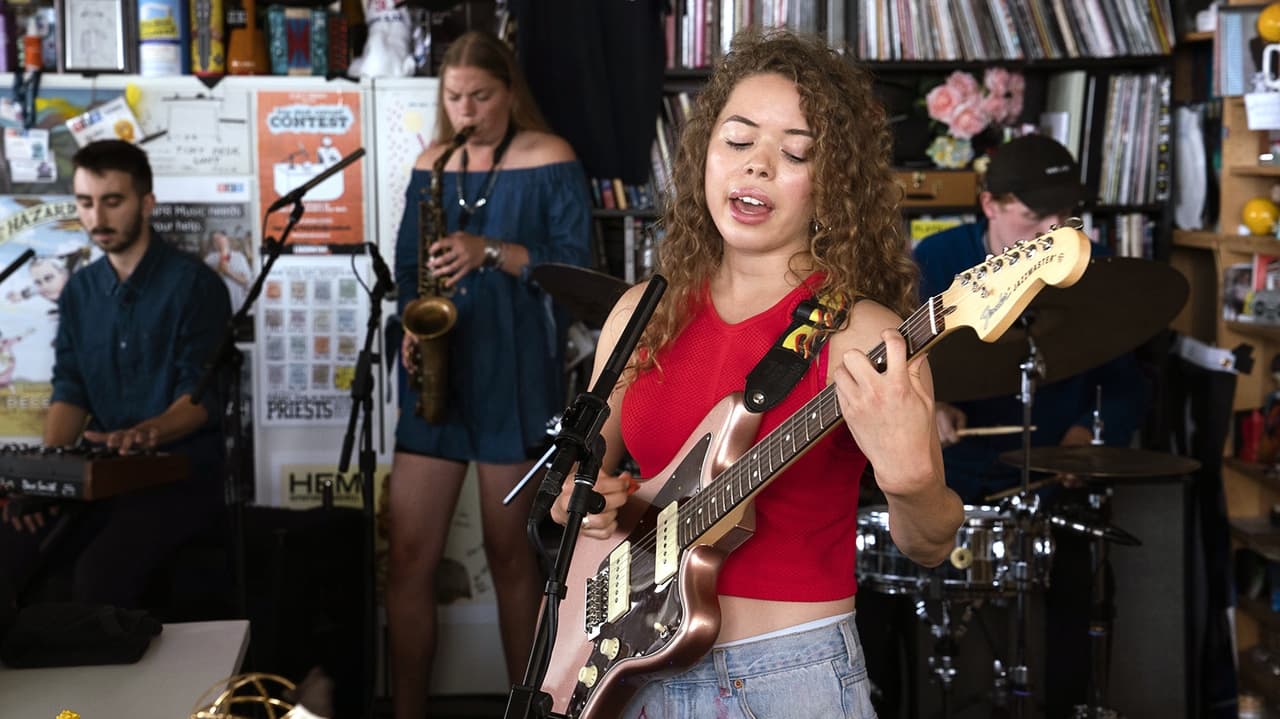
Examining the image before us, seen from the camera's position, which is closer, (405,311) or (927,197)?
(405,311)

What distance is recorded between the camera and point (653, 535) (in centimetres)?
166

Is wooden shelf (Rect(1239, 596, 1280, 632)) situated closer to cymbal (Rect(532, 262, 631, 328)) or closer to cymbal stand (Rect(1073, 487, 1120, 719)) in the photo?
cymbal stand (Rect(1073, 487, 1120, 719))

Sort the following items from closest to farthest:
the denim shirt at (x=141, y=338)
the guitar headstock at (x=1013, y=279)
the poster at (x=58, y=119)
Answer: the guitar headstock at (x=1013, y=279)
the denim shirt at (x=141, y=338)
the poster at (x=58, y=119)

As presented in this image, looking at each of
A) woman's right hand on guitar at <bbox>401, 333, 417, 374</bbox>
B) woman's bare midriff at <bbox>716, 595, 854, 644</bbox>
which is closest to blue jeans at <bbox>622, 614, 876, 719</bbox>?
woman's bare midriff at <bbox>716, 595, 854, 644</bbox>

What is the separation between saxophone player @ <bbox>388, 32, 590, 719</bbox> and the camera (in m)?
3.30

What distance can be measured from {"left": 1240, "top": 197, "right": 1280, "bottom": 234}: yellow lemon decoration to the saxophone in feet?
6.56

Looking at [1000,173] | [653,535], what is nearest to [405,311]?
[1000,173]

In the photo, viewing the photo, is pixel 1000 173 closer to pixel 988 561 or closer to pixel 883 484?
pixel 988 561

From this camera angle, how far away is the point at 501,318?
3354 mm

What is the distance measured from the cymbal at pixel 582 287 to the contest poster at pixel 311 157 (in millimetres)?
1128

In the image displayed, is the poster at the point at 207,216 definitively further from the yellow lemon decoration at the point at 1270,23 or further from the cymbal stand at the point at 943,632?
the yellow lemon decoration at the point at 1270,23

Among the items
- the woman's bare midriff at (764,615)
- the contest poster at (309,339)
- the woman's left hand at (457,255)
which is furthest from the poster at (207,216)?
the woman's bare midriff at (764,615)

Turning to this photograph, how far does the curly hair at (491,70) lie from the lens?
3316 millimetres

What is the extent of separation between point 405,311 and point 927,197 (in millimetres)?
1517
